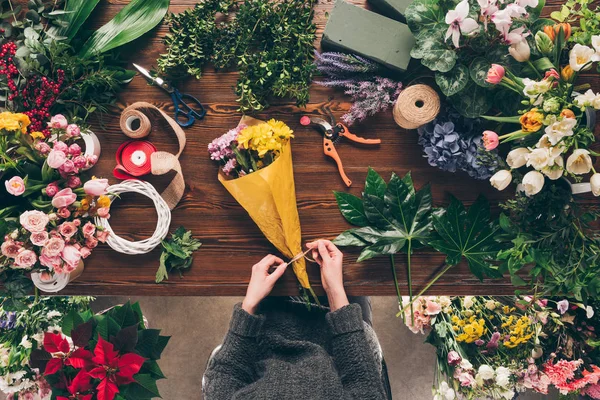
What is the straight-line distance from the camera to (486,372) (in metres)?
1.47

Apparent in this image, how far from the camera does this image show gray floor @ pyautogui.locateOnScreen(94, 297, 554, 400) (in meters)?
2.21

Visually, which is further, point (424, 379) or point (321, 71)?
point (424, 379)

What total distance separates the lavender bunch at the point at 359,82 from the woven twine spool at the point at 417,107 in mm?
84

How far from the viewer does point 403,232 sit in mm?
1348

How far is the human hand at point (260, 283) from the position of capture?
52.6 inches

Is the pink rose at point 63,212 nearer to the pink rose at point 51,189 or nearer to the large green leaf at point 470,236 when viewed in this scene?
the pink rose at point 51,189

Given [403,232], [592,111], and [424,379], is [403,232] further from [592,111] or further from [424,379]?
[424,379]

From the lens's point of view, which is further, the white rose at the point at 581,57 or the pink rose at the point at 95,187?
the pink rose at the point at 95,187

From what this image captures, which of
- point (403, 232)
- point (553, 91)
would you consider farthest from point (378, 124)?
point (553, 91)

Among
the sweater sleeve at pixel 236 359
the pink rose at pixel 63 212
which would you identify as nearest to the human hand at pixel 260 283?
the sweater sleeve at pixel 236 359

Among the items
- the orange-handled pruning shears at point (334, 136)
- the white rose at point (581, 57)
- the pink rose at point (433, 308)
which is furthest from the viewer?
the pink rose at point (433, 308)

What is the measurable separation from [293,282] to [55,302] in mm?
1065

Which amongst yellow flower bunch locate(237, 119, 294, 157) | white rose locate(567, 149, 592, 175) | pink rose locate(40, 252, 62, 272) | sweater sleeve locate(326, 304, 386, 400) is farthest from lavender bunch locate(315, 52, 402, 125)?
pink rose locate(40, 252, 62, 272)

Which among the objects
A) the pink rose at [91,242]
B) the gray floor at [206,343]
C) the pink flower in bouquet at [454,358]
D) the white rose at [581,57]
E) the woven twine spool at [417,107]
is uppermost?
the white rose at [581,57]
